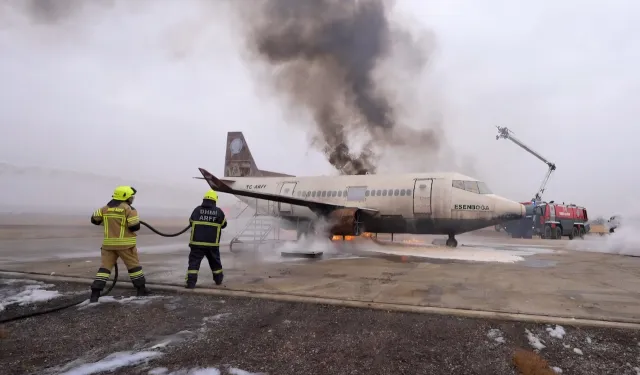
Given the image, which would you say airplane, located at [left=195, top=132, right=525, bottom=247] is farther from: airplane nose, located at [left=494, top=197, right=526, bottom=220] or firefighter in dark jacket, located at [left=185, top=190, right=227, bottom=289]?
firefighter in dark jacket, located at [left=185, top=190, right=227, bottom=289]

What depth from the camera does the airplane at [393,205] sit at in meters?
14.6

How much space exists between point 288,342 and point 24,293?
543cm

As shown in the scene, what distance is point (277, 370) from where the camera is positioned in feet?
11.9

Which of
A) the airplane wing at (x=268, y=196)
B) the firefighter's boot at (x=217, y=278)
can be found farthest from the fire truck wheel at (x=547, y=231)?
the firefighter's boot at (x=217, y=278)

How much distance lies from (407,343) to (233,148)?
1915 cm

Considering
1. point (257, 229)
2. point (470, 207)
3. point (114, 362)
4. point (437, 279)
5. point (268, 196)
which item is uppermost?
point (268, 196)

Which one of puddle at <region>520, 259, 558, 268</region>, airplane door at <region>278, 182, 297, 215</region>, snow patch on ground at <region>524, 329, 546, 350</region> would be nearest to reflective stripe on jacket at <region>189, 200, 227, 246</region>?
snow patch on ground at <region>524, 329, 546, 350</region>

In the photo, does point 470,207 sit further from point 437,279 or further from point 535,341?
point 535,341

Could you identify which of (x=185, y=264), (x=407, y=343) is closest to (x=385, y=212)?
(x=185, y=264)

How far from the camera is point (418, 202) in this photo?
15297mm

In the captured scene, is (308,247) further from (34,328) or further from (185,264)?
(34,328)

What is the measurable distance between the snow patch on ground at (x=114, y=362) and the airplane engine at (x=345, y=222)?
11.3 metres

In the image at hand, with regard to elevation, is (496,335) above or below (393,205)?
below

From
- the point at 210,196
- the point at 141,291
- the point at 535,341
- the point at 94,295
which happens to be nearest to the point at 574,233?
the point at 535,341
